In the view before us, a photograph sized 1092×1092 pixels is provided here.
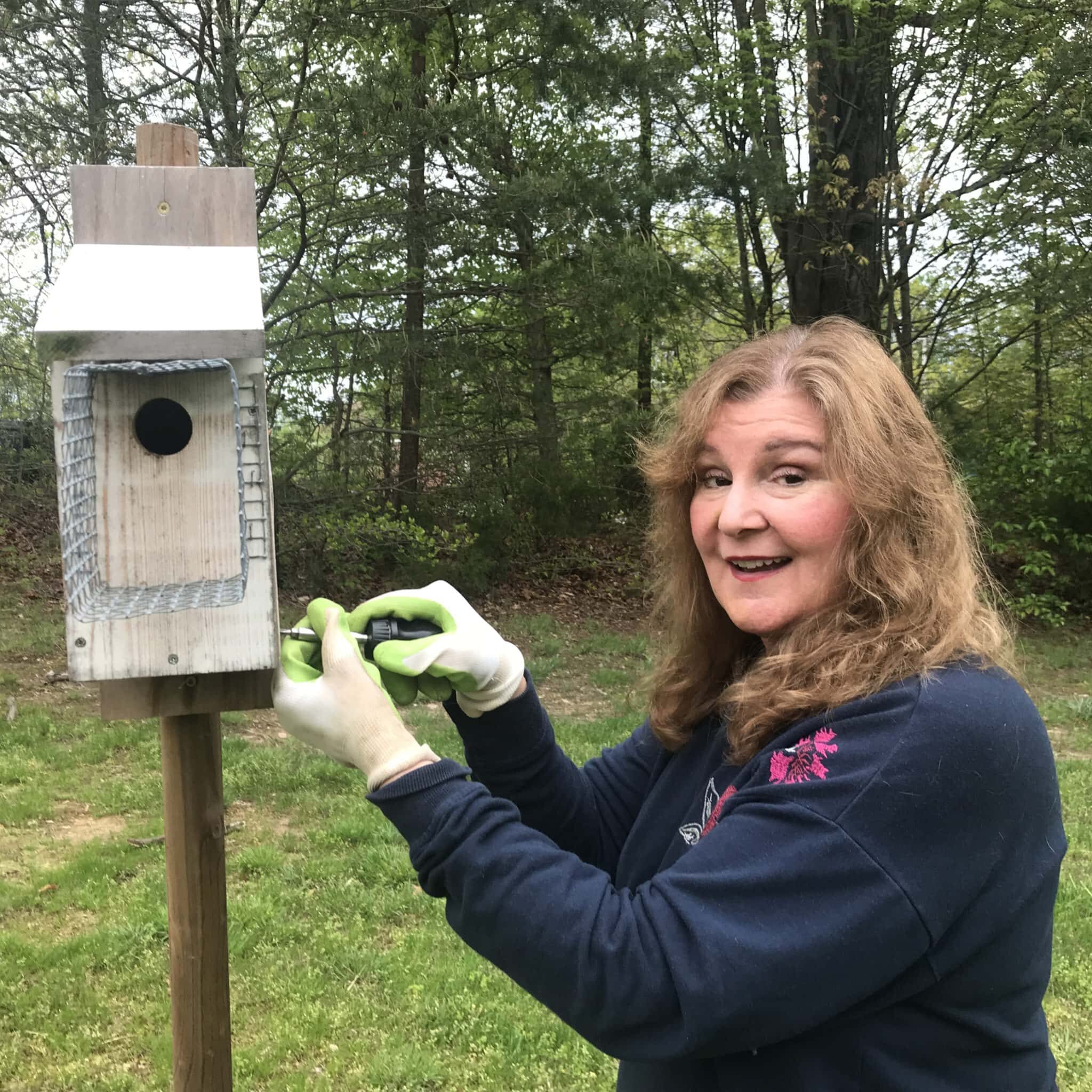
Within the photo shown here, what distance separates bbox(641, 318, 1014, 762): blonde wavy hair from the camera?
1263 mm

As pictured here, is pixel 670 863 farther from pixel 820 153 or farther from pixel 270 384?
pixel 820 153

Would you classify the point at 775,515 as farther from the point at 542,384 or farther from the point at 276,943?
the point at 542,384

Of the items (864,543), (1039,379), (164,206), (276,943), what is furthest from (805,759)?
(1039,379)

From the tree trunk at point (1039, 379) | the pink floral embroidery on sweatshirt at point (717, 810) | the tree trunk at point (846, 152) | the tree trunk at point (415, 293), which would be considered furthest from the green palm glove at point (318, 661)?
the tree trunk at point (1039, 379)

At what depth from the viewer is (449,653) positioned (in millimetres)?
1605

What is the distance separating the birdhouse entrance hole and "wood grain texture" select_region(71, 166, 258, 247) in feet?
0.89

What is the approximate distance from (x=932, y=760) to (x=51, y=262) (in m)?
8.08

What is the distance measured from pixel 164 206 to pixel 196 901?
3.91ft

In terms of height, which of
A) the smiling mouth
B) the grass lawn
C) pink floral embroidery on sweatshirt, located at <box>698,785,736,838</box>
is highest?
the smiling mouth

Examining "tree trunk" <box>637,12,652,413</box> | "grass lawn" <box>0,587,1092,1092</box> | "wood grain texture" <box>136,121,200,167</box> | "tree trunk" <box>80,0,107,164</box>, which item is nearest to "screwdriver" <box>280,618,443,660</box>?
"wood grain texture" <box>136,121,200,167</box>

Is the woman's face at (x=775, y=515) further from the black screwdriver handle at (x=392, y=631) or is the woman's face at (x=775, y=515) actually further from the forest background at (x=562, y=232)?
the forest background at (x=562, y=232)

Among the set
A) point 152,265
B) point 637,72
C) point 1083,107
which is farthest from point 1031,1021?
point 1083,107

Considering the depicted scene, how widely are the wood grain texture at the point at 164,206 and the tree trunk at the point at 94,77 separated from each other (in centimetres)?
572

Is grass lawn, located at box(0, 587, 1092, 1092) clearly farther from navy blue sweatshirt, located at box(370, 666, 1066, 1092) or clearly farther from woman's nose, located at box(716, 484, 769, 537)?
woman's nose, located at box(716, 484, 769, 537)
